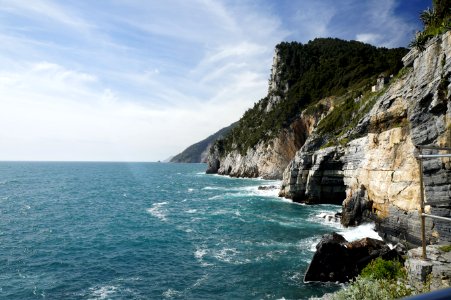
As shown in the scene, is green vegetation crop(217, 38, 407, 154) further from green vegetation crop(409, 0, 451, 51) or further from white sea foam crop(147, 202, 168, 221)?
white sea foam crop(147, 202, 168, 221)

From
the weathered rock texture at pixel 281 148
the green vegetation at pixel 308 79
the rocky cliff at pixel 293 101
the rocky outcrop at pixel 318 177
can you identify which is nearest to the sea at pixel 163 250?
the rocky outcrop at pixel 318 177

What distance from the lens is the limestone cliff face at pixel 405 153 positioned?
29547mm

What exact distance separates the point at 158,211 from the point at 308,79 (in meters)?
88.2

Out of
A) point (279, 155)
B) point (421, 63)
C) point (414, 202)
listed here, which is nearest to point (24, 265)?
point (414, 202)

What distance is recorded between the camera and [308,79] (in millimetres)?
128750

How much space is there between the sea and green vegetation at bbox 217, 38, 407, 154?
151ft

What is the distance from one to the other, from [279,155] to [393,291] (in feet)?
333

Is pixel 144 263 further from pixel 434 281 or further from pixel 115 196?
pixel 115 196

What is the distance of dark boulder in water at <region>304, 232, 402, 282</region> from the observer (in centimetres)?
2734

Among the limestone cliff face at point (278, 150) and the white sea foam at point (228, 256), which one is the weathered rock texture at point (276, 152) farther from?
the white sea foam at point (228, 256)

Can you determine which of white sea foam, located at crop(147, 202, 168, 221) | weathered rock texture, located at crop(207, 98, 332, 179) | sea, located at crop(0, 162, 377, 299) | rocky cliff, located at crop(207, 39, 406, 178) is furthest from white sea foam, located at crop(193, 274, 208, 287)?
weathered rock texture, located at crop(207, 98, 332, 179)

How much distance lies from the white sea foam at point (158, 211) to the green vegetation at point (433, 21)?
4160 cm

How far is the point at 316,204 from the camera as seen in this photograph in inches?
2518

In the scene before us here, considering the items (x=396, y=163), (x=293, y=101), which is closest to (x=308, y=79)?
(x=293, y=101)
